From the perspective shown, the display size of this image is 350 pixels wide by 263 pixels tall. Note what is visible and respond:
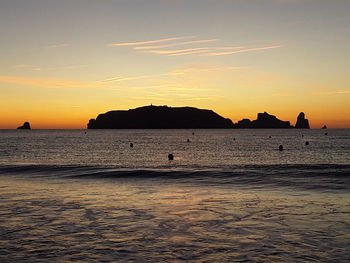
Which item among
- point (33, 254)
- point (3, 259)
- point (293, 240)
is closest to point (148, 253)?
point (33, 254)

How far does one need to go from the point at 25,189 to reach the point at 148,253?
→ 1777cm

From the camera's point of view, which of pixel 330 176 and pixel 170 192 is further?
pixel 330 176

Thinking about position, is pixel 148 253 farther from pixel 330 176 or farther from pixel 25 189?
pixel 330 176

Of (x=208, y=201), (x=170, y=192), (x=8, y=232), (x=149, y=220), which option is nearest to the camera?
(x=8, y=232)

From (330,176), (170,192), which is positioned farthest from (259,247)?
(330,176)

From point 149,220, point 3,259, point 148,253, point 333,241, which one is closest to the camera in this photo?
point 3,259

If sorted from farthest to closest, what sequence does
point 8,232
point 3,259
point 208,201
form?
point 208,201 < point 8,232 < point 3,259

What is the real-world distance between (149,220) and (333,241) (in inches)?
292

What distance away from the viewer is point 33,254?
11.1 meters

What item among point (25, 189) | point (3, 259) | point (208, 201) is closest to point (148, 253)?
point (3, 259)

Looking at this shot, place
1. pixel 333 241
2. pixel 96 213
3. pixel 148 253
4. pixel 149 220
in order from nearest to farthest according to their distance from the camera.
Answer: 1. pixel 148 253
2. pixel 333 241
3. pixel 149 220
4. pixel 96 213

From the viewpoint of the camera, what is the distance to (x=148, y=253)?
11352 millimetres

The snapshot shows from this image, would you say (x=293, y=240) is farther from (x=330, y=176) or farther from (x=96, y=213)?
(x=330, y=176)

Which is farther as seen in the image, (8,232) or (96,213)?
(96,213)
